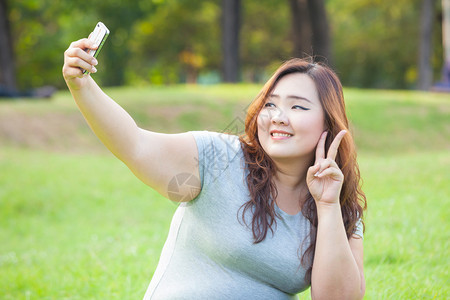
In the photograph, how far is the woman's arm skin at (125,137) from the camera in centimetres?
179

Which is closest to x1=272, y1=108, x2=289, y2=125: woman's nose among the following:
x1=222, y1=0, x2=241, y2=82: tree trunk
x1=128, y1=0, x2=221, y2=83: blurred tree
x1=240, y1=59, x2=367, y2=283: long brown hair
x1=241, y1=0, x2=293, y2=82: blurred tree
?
x1=240, y1=59, x2=367, y2=283: long brown hair

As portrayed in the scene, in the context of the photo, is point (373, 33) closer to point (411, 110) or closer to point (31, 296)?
point (411, 110)

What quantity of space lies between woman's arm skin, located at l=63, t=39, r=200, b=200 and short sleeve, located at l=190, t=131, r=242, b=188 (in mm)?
26

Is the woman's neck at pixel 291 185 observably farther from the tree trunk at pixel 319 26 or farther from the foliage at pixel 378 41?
the foliage at pixel 378 41

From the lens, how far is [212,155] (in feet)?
6.99

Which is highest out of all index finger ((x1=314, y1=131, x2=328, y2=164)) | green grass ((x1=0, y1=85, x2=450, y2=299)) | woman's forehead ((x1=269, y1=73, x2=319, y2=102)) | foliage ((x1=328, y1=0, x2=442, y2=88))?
woman's forehead ((x1=269, y1=73, x2=319, y2=102))

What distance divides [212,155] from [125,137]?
0.38 metres

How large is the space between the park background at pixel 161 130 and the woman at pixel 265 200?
0.43 meters

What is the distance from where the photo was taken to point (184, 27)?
107 feet

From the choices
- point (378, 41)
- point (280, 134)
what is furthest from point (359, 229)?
point (378, 41)

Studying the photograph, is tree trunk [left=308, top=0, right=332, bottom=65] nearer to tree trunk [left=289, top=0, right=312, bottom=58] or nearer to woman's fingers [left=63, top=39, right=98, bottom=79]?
tree trunk [left=289, top=0, right=312, bottom=58]

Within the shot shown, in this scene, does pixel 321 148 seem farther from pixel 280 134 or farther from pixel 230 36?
pixel 230 36

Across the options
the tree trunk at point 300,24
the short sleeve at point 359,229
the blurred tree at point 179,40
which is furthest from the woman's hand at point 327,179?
the blurred tree at point 179,40

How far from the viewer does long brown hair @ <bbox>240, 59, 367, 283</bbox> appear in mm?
2104
